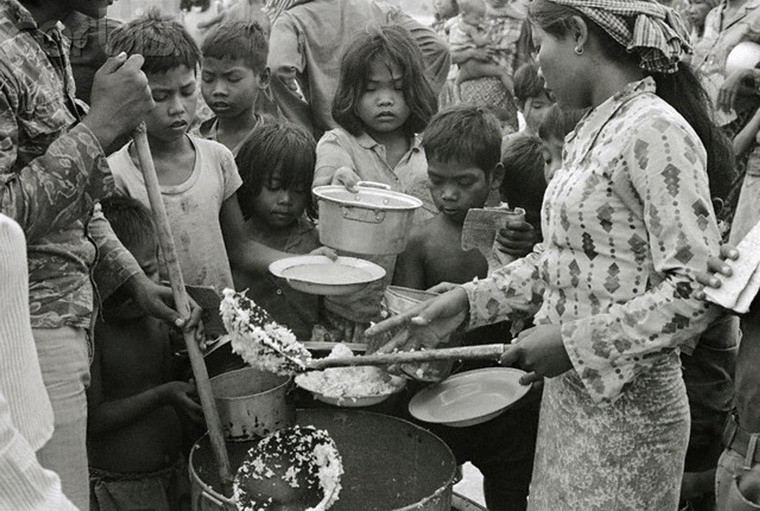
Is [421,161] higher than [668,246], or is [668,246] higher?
[668,246]

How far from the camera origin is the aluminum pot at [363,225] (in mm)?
2654

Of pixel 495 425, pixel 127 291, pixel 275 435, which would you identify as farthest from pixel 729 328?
pixel 127 291

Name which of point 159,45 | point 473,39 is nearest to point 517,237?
point 159,45

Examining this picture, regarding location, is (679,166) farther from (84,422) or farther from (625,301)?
(84,422)

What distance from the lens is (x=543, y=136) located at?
2959mm

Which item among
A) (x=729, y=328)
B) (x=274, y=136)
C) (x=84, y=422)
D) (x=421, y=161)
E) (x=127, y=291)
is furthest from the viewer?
(x=421, y=161)

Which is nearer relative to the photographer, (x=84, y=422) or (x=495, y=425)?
(x=84, y=422)

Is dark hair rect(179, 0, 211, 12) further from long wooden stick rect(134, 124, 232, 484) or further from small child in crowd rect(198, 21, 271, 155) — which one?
long wooden stick rect(134, 124, 232, 484)

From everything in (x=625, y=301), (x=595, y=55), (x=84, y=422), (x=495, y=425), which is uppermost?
(x=595, y=55)

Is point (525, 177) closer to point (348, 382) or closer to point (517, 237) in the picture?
point (517, 237)

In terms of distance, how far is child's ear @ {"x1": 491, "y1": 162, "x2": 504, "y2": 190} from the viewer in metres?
3.23

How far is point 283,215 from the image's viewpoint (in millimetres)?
3201

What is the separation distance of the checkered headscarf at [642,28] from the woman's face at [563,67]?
10 centimetres

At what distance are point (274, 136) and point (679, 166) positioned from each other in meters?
1.78
